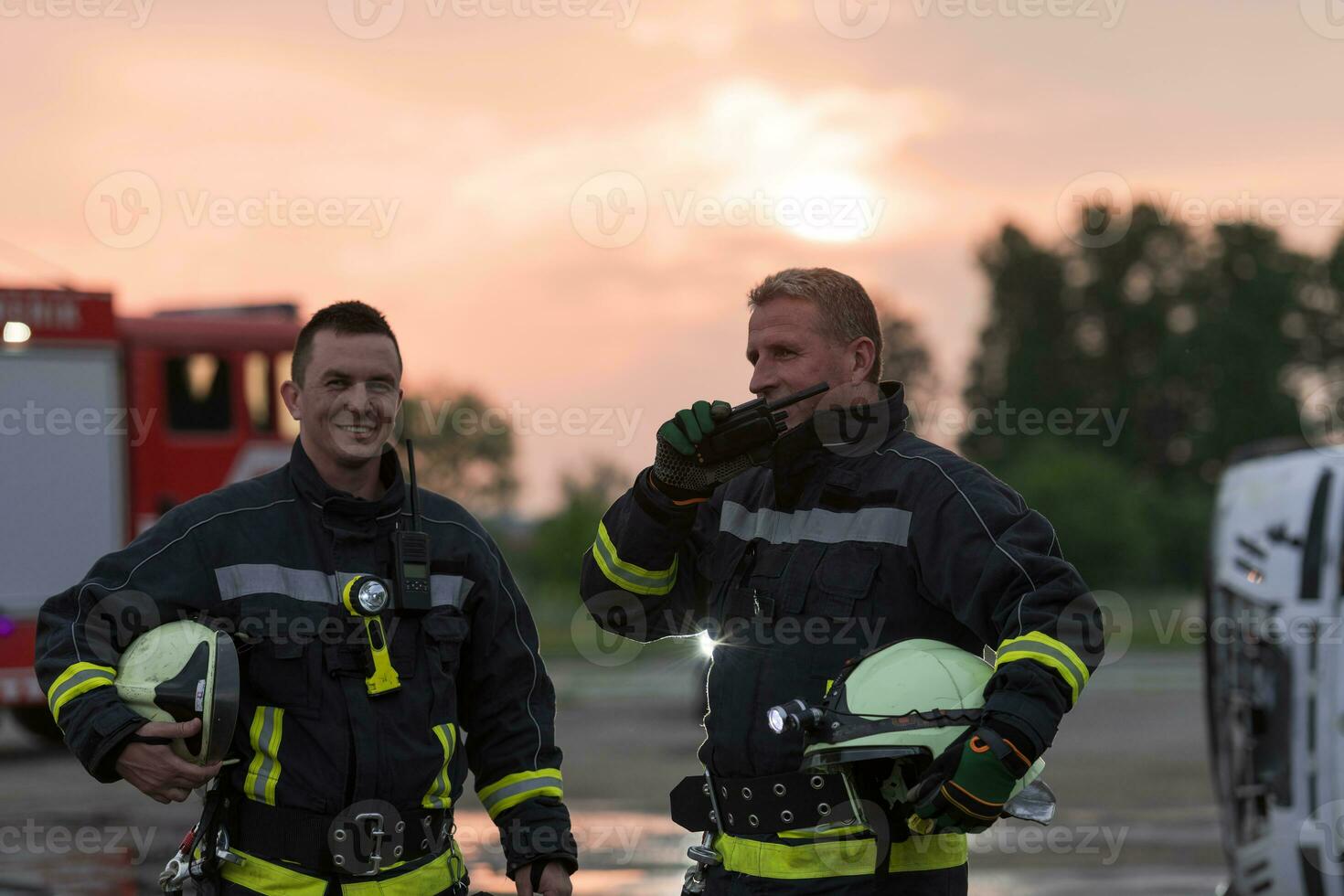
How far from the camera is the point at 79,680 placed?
368 centimetres

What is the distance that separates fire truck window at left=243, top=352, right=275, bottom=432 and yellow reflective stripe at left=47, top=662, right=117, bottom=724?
10.7 m

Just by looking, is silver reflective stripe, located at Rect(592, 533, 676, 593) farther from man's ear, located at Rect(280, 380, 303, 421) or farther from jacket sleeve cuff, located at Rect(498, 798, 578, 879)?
man's ear, located at Rect(280, 380, 303, 421)

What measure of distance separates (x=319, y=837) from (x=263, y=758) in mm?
214

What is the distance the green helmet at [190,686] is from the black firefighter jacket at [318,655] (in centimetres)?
6

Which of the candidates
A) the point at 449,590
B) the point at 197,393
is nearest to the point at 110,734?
the point at 449,590

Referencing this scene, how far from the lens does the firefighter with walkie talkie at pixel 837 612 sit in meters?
3.41

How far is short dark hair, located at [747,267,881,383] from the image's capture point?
153 inches

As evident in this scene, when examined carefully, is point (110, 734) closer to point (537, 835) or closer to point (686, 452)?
point (537, 835)

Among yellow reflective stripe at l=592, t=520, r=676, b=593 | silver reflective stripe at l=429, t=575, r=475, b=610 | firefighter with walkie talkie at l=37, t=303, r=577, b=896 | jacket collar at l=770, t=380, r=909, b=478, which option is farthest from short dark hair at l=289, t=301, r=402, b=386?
jacket collar at l=770, t=380, r=909, b=478

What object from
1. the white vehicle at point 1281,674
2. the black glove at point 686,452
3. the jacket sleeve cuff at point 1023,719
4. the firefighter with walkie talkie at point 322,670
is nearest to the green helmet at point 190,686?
the firefighter with walkie talkie at point 322,670

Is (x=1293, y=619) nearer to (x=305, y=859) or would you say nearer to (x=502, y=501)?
(x=305, y=859)

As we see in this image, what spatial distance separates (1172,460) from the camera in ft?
222

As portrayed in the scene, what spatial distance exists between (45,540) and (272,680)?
9.72 metres

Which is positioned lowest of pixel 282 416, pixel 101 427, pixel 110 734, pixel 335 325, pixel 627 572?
pixel 110 734
